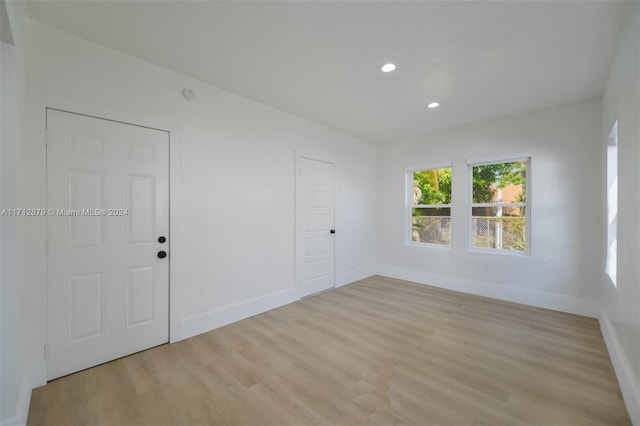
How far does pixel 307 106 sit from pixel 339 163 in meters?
1.34

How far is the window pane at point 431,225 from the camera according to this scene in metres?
4.66

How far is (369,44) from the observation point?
88.9 inches

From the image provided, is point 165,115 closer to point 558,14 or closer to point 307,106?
point 307,106

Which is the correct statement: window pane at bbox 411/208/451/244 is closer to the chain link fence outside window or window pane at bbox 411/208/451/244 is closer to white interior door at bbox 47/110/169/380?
the chain link fence outside window

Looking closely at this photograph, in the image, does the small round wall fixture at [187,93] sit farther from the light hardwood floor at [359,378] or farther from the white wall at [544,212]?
the white wall at [544,212]

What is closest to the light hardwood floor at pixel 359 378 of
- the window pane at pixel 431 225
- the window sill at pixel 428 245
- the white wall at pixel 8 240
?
the white wall at pixel 8 240

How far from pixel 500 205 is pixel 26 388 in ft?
17.9

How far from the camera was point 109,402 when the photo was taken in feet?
6.03

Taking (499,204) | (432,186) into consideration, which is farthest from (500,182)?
(432,186)

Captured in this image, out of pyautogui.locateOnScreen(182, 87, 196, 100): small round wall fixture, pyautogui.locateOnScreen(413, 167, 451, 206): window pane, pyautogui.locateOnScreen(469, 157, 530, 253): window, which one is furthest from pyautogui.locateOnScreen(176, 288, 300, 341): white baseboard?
pyautogui.locateOnScreen(469, 157, 530, 253): window

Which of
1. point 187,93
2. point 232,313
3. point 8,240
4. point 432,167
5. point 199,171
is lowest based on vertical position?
point 232,313

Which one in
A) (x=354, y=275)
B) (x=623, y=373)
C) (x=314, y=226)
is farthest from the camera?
(x=354, y=275)

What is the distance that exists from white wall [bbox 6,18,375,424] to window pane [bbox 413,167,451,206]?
179 centimetres

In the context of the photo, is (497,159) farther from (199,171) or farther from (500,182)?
(199,171)
